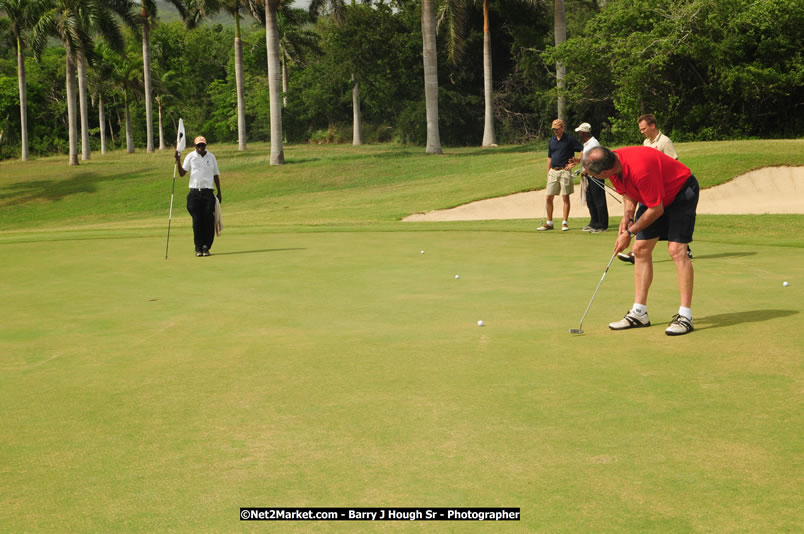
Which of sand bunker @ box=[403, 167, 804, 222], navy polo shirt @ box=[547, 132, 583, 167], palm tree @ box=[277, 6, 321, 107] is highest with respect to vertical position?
palm tree @ box=[277, 6, 321, 107]

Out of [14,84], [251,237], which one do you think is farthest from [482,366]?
[14,84]

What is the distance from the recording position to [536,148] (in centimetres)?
4941

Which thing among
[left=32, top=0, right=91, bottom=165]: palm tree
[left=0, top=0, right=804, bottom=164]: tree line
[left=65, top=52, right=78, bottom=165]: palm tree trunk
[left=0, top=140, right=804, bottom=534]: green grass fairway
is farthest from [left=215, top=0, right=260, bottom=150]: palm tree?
[left=0, top=140, right=804, bottom=534]: green grass fairway

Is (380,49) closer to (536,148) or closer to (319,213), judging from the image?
(536,148)

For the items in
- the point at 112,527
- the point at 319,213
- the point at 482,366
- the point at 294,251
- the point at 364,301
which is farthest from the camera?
the point at 319,213

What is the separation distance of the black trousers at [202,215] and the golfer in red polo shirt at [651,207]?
861cm

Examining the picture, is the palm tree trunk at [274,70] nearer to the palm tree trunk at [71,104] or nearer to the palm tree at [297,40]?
the palm tree trunk at [71,104]

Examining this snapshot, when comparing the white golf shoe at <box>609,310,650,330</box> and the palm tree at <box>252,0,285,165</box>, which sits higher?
the palm tree at <box>252,0,285,165</box>

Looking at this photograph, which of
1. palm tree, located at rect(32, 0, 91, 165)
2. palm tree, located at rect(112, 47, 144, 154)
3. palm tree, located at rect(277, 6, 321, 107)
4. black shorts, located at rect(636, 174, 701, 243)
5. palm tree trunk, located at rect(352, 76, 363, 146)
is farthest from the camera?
palm tree, located at rect(112, 47, 144, 154)

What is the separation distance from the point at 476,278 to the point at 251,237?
8272 mm

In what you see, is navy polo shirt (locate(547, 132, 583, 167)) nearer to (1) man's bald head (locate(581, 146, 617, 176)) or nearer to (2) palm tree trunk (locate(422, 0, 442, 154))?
(1) man's bald head (locate(581, 146, 617, 176))

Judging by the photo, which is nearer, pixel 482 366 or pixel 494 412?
pixel 494 412
